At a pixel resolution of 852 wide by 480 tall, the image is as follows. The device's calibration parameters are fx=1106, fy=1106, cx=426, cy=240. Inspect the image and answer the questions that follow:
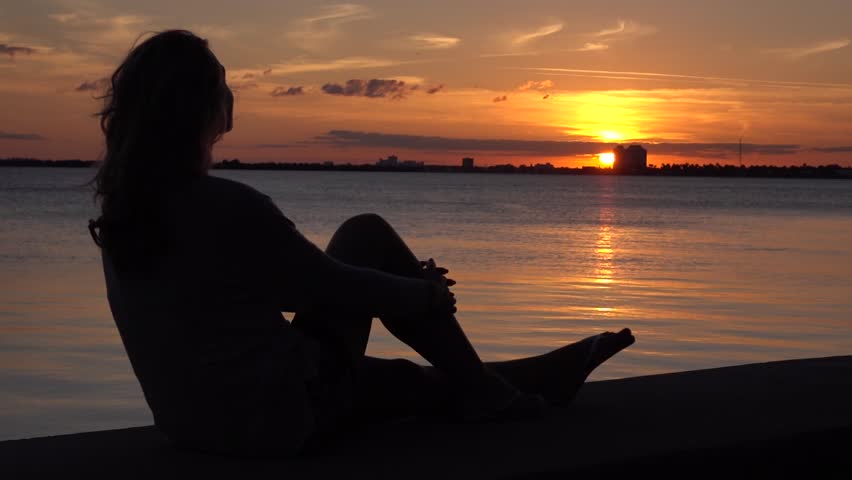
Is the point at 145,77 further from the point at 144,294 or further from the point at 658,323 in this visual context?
the point at 658,323

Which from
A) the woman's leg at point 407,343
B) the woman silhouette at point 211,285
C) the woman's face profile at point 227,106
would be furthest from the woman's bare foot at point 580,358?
the woman's face profile at point 227,106

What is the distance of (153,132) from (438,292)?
96cm

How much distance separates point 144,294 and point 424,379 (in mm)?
1044

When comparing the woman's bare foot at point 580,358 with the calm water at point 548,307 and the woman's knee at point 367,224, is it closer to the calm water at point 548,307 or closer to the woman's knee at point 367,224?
the woman's knee at point 367,224

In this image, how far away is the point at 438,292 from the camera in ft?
10.5

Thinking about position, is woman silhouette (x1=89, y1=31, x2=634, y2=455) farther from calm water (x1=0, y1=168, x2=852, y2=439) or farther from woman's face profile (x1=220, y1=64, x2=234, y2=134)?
calm water (x1=0, y1=168, x2=852, y2=439)

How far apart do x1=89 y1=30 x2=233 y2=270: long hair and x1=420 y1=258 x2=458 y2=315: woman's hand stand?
2.63 ft

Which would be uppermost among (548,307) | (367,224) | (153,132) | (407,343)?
(153,132)

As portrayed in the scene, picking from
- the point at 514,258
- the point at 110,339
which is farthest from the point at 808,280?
the point at 110,339

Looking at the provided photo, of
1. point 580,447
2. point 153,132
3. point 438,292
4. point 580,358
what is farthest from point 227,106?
point 580,358

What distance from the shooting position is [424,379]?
11.5 ft

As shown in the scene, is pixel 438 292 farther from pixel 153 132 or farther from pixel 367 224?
pixel 153 132

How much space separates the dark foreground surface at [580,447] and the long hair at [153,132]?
69 centimetres

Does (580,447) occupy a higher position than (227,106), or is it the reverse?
(227,106)
